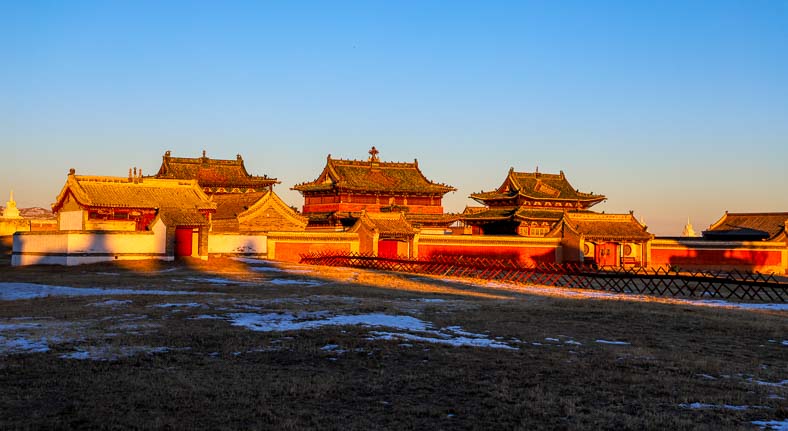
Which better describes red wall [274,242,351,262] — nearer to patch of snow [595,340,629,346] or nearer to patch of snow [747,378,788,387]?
patch of snow [595,340,629,346]

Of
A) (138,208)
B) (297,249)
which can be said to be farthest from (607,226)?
(138,208)

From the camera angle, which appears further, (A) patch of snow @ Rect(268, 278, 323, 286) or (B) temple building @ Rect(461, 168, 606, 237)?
(B) temple building @ Rect(461, 168, 606, 237)

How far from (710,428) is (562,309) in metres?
15.2

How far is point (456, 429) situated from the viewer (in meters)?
10.5

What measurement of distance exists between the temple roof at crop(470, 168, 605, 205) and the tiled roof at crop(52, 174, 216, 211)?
29.7 m

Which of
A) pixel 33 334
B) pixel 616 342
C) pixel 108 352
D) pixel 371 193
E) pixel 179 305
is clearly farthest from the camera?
pixel 371 193

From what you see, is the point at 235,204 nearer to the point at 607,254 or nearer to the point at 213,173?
the point at 213,173

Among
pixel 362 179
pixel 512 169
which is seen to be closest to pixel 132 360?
pixel 362 179

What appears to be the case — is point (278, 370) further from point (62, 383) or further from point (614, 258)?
point (614, 258)

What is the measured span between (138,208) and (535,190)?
3734 centimetres

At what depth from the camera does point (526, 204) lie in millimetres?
72688

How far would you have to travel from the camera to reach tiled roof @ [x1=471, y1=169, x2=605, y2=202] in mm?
73375

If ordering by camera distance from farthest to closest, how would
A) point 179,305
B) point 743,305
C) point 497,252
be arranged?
point 497,252 < point 743,305 < point 179,305

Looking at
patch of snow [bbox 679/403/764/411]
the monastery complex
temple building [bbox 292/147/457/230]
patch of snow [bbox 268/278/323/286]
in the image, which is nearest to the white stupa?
the monastery complex
